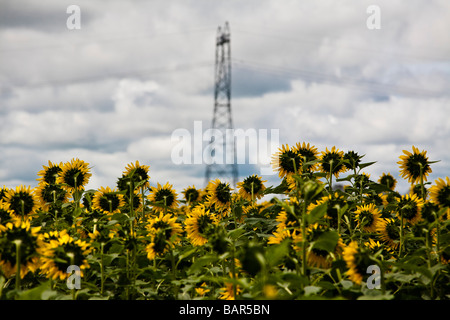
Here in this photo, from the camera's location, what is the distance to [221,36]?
117ft

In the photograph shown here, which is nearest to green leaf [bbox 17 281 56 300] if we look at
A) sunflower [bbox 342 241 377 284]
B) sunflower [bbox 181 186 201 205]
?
sunflower [bbox 342 241 377 284]

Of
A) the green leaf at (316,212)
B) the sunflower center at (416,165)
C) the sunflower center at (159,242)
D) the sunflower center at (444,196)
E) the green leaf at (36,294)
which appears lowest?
the green leaf at (36,294)

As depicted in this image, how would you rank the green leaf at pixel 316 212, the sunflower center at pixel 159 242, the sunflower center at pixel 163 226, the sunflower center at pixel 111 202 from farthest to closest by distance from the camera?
the sunflower center at pixel 111 202 < the sunflower center at pixel 163 226 < the sunflower center at pixel 159 242 < the green leaf at pixel 316 212

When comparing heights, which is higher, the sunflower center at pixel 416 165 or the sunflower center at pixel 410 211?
the sunflower center at pixel 416 165

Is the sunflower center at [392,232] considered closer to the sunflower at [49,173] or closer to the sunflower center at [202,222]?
the sunflower center at [202,222]

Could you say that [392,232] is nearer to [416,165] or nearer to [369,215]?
[369,215]

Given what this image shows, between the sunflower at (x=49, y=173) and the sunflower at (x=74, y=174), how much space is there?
0.19m

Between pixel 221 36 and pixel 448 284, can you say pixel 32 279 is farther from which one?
pixel 221 36

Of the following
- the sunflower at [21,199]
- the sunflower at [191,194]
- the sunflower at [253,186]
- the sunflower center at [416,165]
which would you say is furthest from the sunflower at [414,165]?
the sunflower at [21,199]

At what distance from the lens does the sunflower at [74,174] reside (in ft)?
15.8

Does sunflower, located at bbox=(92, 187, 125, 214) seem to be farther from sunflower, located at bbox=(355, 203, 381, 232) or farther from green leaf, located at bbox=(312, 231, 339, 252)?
green leaf, located at bbox=(312, 231, 339, 252)
